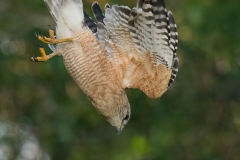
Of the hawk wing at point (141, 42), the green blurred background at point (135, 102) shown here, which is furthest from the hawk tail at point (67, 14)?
the green blurred background at point (135, 102)

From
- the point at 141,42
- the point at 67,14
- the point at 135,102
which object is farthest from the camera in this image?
the point at 135,102

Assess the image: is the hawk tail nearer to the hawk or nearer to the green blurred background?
the hawk

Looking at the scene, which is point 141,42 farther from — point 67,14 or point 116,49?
point 67,14

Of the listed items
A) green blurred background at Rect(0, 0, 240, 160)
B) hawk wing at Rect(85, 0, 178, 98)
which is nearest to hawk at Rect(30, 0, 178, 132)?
hawk wing at Rect(85, 0, 178, 98)

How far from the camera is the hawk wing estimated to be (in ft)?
11.9

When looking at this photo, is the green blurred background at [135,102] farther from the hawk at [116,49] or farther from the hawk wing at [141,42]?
the hawk wing at [141,42]

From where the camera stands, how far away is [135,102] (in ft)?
21.4

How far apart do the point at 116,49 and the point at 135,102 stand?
279 centimetres

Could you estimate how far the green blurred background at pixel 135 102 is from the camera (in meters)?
6.19

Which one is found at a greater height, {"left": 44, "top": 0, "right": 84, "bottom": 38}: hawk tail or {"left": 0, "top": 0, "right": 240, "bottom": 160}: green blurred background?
{"left": 44, "top": 0, "right": 84, "bottom": 38}: hawk tail

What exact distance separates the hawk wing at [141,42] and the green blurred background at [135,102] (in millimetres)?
1919

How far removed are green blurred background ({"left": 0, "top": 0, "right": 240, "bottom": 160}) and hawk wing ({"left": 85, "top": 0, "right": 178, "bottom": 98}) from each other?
192 cm

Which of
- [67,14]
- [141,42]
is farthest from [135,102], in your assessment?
[141,42]

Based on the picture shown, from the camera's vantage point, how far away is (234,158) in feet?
22.6
